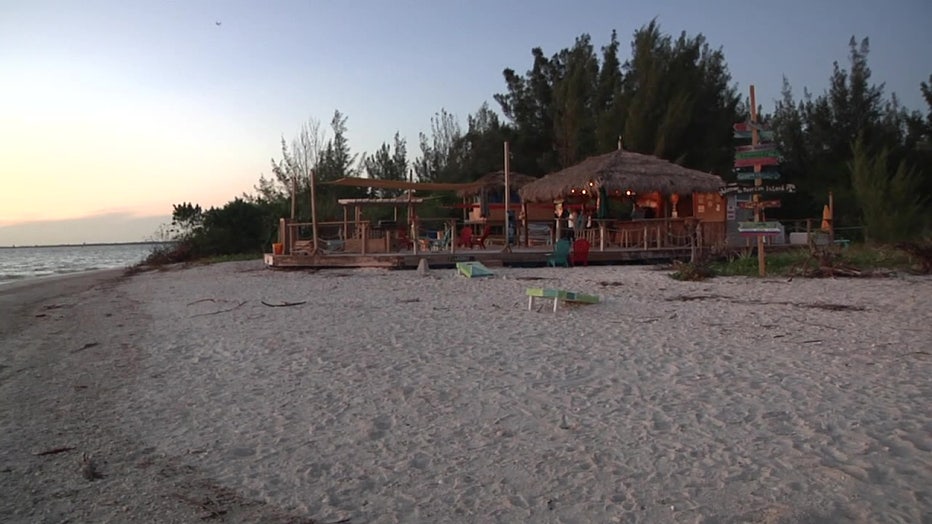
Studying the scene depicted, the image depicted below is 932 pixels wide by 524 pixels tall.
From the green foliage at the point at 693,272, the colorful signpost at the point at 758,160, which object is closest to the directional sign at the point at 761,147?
the colorful signpost at the point at 758,160

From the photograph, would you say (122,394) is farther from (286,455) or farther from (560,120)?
(560,120)

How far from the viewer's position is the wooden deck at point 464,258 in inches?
586

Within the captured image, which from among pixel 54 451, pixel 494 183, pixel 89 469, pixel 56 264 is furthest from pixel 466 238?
pixel 56 264

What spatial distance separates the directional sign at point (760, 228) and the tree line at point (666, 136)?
9853mm

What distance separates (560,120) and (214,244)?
48.5ft

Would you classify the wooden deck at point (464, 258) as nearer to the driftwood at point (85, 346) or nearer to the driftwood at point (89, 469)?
the driftwood at point (85, 346)

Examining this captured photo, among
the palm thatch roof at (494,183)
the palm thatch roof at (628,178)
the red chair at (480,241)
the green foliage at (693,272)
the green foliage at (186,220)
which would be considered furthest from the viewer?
the green foliage at (186,220)

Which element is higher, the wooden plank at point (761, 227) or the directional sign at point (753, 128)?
the directional sign at point (753, 128)

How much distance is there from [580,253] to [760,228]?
469 centimetres

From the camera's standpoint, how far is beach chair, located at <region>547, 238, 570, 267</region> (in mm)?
14547

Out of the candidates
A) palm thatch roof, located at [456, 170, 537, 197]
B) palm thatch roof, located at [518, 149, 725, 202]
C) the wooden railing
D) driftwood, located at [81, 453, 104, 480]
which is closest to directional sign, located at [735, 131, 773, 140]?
the wooden railing

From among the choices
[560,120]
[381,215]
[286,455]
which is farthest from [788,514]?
[560,120]

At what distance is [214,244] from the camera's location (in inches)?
967

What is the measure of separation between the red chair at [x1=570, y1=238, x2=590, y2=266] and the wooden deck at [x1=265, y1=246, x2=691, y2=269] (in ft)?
1.27
